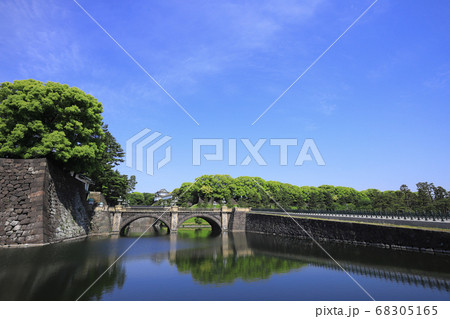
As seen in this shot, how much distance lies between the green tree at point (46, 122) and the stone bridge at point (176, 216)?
16432 millimetres

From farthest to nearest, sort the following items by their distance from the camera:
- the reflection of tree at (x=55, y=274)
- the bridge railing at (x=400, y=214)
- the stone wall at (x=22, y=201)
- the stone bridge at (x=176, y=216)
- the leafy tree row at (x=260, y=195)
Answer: the leafy tree row at (x=260, y=195), the stone bridge at (x=176, y=216), the bridge railing at (x=400, y=214), the stone wall at (x=22, y=201), the reflection of tree at (x=55, y=274)

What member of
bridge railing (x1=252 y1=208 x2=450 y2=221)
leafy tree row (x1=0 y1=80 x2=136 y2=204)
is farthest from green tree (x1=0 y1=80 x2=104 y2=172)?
bridge railing (x1=252 y1=208 x2=450 y2=221)

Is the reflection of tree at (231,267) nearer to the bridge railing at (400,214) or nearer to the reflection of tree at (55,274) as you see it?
the reflection of tree at (55,274)

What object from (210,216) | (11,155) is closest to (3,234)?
(11,155)

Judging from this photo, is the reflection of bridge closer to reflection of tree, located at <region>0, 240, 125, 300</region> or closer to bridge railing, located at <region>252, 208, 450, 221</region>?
reflection of tree, located at <region>0, 240, 125, 300</region>

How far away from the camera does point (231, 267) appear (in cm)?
2077

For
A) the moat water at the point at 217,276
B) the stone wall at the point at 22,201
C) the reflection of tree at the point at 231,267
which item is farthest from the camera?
the stone wall at the point at 22,201

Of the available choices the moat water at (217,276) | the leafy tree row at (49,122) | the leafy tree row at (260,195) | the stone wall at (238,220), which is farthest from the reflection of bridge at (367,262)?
the leafy tree row at (260,195)

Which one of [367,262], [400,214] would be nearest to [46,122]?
[367,262]

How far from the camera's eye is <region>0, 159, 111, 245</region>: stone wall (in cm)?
2438

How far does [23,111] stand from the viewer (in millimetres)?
27125

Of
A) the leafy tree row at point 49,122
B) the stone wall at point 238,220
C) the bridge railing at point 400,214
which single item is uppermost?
the leafy tree row at point 49,122

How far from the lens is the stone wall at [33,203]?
24375mm

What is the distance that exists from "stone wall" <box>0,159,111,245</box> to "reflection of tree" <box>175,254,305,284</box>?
13.9m
